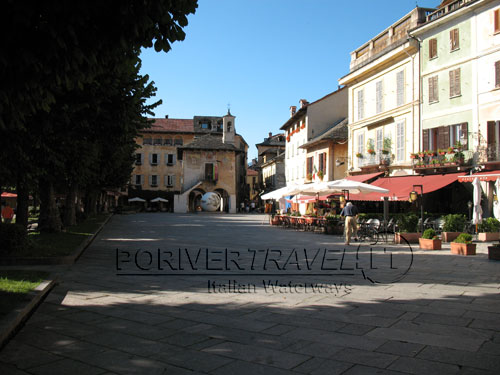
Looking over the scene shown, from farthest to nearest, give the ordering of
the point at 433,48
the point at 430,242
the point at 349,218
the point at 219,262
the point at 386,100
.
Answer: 1. the point at 386,100
2. the point at 433,48
3. the point at 349,218
4. the point at 430,242
5. the point at 219,262

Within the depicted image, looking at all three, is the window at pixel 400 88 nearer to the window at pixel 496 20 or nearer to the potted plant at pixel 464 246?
the window at pixel 496 20

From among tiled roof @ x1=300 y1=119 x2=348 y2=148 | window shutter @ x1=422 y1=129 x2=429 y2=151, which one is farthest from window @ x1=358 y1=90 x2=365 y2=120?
window shutter @ x1=422 y1=129 x2=429 y2=151

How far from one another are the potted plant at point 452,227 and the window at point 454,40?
10.3 m

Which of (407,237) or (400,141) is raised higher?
(400,141)

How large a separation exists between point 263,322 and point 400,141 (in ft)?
75.8

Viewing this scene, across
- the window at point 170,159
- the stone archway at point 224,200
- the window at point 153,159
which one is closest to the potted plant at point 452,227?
the stone archway at point 224,200

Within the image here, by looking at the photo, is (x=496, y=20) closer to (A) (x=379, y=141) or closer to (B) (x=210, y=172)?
(A) (x=379, y=141)

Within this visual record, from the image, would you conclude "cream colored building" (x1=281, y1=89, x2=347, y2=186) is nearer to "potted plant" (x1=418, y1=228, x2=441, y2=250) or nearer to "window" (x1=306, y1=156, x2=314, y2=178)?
"window" (x1=306, y1=156, x2=314, y2=178)

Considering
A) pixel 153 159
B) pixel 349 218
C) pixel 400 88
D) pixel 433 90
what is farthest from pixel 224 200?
pixel 349 218

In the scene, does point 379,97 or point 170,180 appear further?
point 170,180

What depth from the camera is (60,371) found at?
3900 mm

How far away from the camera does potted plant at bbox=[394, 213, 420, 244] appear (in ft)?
53.9

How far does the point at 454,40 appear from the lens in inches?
901

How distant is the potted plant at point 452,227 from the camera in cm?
1669
